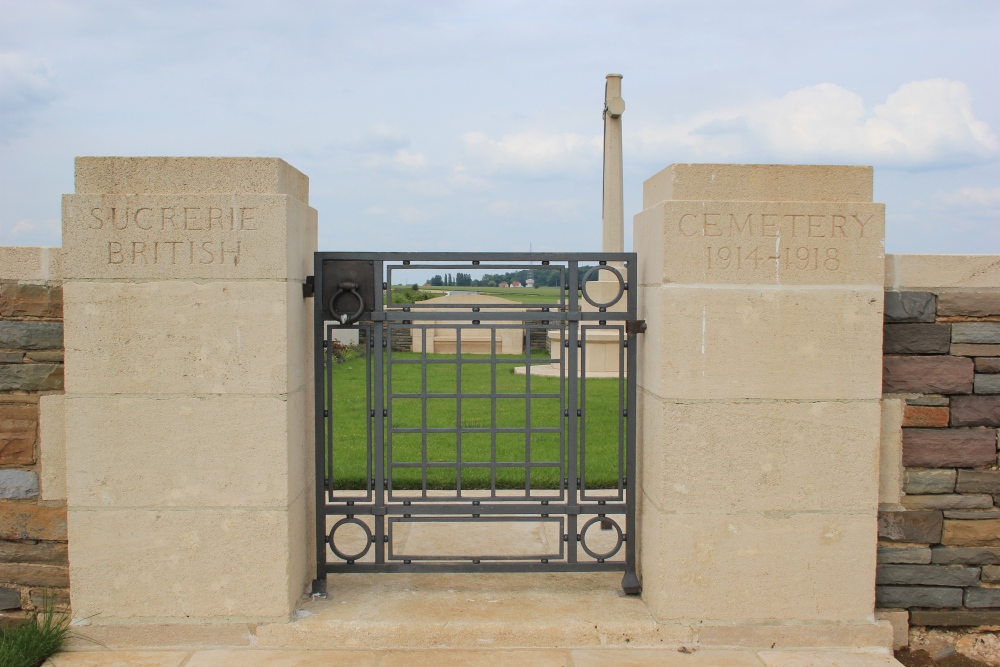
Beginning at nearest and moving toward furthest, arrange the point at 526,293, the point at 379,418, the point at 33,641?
the point at 33,641 < the point at 379,418 < the point at 526,293

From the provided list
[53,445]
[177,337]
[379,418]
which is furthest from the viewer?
[379,418]

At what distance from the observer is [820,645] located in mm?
3816

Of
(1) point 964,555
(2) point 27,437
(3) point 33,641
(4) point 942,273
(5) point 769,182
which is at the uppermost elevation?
(5) point 769,182

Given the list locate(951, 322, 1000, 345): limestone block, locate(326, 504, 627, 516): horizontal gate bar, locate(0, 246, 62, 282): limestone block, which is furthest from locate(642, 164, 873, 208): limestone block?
locate(0, 246, 62, 282): limestone block

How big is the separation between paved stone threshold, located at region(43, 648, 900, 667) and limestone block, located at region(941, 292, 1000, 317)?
5.80 feet

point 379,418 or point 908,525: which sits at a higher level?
point 379,418

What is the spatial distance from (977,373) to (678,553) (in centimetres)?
184

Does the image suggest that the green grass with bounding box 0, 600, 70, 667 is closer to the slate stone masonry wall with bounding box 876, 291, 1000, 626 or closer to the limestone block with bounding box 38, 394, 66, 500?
the limestone block with bounding box 38, 394, 66, 500

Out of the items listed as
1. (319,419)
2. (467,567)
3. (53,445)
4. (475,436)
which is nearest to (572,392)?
(467,567)

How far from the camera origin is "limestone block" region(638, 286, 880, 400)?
3717 mm

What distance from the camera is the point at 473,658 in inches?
142

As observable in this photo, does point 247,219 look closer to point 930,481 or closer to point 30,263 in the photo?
point 30,263

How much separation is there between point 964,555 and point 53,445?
15.6 feet

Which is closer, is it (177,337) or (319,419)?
(177,337)
